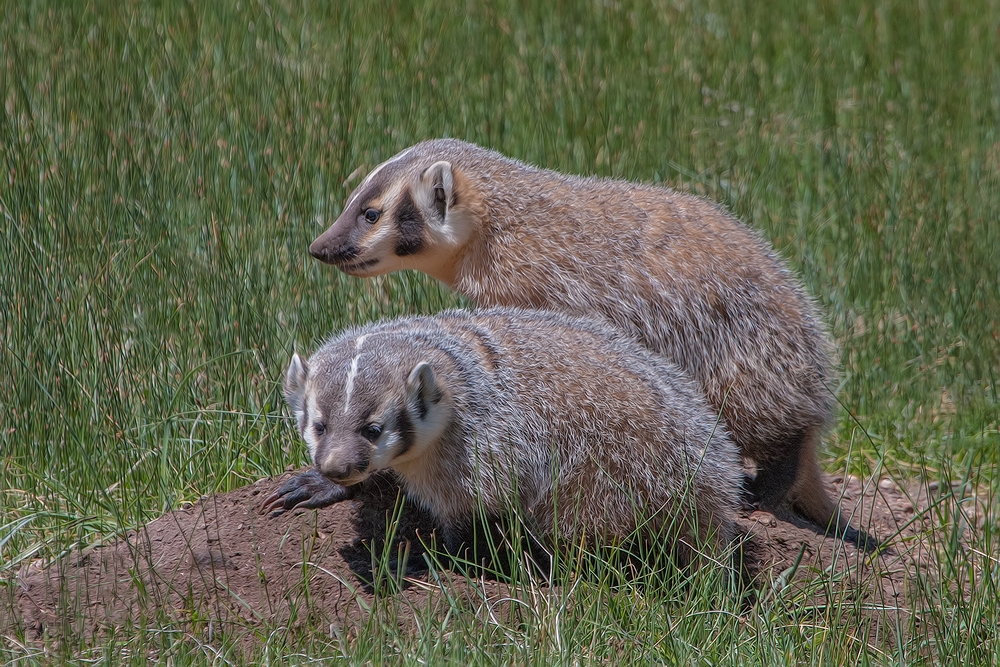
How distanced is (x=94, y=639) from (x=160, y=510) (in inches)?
35.5

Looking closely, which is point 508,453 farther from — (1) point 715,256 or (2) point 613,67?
(2) point 613,67

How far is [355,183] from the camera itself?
249 inches

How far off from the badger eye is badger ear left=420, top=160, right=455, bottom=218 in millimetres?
1343

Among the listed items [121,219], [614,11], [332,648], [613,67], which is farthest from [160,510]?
[614,11]

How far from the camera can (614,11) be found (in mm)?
8602

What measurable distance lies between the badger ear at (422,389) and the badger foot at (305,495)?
22.1 inches

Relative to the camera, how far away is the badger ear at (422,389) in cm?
365

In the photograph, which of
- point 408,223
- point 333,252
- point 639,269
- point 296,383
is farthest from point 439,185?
point 296,383

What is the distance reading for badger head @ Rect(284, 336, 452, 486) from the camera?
3535mm

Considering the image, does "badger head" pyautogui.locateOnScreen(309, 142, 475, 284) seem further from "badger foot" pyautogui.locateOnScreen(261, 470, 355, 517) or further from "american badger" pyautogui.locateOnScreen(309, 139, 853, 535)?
"badger foot" pyautogui.locateOnScreen(261, 470, 355, 517)

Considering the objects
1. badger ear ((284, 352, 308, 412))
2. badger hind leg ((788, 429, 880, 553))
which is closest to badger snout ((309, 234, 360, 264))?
badger ear ((284, 352, 308, 412))

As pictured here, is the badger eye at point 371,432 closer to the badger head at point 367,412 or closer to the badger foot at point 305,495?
the badger head at point 367,412

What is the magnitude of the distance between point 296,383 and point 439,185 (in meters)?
1.17

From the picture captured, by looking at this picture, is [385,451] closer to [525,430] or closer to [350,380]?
[350,380]
